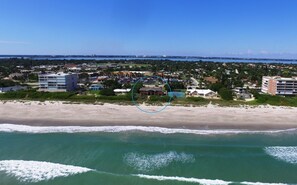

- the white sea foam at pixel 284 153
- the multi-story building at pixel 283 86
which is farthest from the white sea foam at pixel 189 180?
the multi-story building at pixel 283 86

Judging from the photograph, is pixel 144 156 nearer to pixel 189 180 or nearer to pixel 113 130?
pixel 189 180

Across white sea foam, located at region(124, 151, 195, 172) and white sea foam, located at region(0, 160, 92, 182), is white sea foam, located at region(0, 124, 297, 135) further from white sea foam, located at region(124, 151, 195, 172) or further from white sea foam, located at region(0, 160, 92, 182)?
white sea foam, located at region(0, 160, 92, 182)

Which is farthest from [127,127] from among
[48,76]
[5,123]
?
[48,76]

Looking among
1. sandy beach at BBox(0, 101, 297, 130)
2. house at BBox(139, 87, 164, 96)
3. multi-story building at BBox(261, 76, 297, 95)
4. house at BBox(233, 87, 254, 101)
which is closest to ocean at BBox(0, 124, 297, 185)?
sandy beach at BBox(0, 101, 297, 130)

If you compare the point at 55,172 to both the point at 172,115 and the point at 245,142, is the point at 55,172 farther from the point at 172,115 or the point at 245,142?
the point at 172,115

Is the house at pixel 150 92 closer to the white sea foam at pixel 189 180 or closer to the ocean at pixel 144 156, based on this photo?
the ocean at pixel 144 156

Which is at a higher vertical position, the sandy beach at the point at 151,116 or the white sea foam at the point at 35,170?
the sandy beach at the point at 151,116
